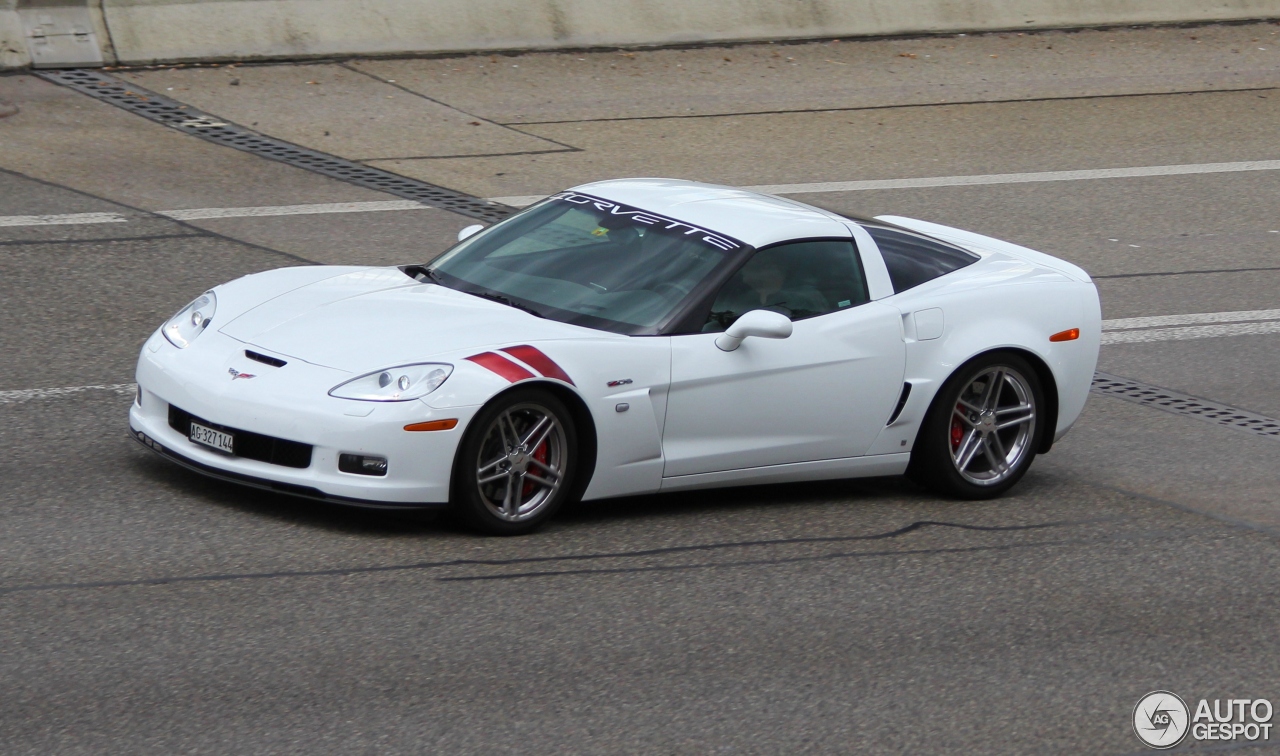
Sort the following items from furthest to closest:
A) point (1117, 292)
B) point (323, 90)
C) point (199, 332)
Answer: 1. point (323, 90)
2. point (1117, 292)
3. point (199, 332)

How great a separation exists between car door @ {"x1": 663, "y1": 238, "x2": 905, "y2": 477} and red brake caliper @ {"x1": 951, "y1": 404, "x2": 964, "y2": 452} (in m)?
0.40

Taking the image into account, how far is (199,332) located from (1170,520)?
4186mm


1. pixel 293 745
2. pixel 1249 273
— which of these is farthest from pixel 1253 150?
pixel 293 745

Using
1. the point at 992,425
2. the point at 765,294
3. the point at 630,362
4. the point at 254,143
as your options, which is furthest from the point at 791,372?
the point at 254,143

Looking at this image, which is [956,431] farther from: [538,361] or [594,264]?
[538,361]

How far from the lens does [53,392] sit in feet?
25.2

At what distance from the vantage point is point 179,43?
14.0 m

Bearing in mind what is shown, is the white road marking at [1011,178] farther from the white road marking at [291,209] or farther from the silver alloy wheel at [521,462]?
the silver alloy wheel at [521,462]

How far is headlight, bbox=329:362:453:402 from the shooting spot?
5980 millimetres

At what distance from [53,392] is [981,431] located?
4.31 metres

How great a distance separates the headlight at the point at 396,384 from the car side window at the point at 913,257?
2.25 metres

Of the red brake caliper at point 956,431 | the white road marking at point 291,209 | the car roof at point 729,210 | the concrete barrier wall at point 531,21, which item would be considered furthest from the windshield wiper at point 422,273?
the concrete barrier wall at point 531,21

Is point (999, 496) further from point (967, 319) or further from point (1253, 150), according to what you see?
point (1253, 150)

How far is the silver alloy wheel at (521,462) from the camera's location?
20.1 feet
